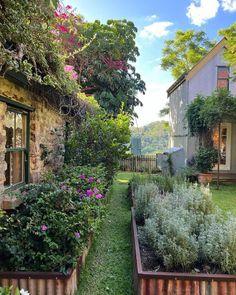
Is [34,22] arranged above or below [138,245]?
above

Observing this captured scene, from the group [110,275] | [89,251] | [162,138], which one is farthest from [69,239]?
[162,138]

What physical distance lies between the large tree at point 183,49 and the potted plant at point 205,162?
14118mm

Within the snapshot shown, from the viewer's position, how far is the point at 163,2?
40.8ft

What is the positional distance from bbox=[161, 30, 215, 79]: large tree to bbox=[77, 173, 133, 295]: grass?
21196 mm

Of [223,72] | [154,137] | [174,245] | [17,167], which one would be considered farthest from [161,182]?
[154,137]

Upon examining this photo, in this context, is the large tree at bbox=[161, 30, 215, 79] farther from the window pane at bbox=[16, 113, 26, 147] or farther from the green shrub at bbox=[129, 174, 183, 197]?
the window pane at bbox=[16, 113, 26, 147]

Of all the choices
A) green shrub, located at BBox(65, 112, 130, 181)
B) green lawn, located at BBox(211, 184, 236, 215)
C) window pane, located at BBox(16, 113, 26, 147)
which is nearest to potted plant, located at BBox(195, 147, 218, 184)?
green lawn, located at BBox(211, 184, 236, 215)

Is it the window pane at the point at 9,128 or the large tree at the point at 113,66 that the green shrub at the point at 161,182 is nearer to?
the window pane at the point at 9,128

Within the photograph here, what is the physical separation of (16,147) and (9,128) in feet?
1.43

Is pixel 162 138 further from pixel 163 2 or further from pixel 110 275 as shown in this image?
pixel 110 275

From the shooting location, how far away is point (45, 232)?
11.1 feet

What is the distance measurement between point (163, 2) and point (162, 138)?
25.3 metres

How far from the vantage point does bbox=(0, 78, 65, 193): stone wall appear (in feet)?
13.1

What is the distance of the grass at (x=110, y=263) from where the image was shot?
3730 millimetres
